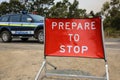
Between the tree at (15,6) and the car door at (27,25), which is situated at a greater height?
the tree at (15,6)

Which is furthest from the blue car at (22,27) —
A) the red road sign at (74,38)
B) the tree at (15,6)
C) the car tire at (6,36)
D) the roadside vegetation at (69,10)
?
the tree at (15,6)

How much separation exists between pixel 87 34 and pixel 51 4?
51500 mm

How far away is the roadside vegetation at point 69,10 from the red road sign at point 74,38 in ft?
95.4

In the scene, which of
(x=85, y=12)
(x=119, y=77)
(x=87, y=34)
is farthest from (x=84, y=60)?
(x=85, y=12)

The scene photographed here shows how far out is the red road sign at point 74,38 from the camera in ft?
27.3

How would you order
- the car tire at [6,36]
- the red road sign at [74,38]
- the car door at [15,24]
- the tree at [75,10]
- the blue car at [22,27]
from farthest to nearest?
the tree at [75,10], the car tire at [6,36], the car door at [15,24], the blue car at [22,27], the red road sign at [74,38]

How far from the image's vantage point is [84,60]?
36.2 ft

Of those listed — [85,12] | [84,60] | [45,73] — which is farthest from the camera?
A: [85,12]

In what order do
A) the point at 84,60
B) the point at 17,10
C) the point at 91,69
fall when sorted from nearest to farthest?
the point at 91,69, the point at 84,60, the point at 17,10

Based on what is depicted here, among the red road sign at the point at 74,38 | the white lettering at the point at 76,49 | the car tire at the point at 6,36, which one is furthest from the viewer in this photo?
the car tire at the point at 6,36

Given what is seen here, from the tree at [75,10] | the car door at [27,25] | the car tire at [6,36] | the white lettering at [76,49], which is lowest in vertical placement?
the car tire at [6,36]

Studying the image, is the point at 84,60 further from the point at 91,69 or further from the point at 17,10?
the point at 17,10

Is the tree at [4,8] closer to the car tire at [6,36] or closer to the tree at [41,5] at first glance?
the tree at [41,5]

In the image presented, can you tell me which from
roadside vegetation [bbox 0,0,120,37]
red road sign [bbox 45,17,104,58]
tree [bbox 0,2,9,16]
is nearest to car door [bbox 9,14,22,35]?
red road sign [bbox 45,17,104,58]
